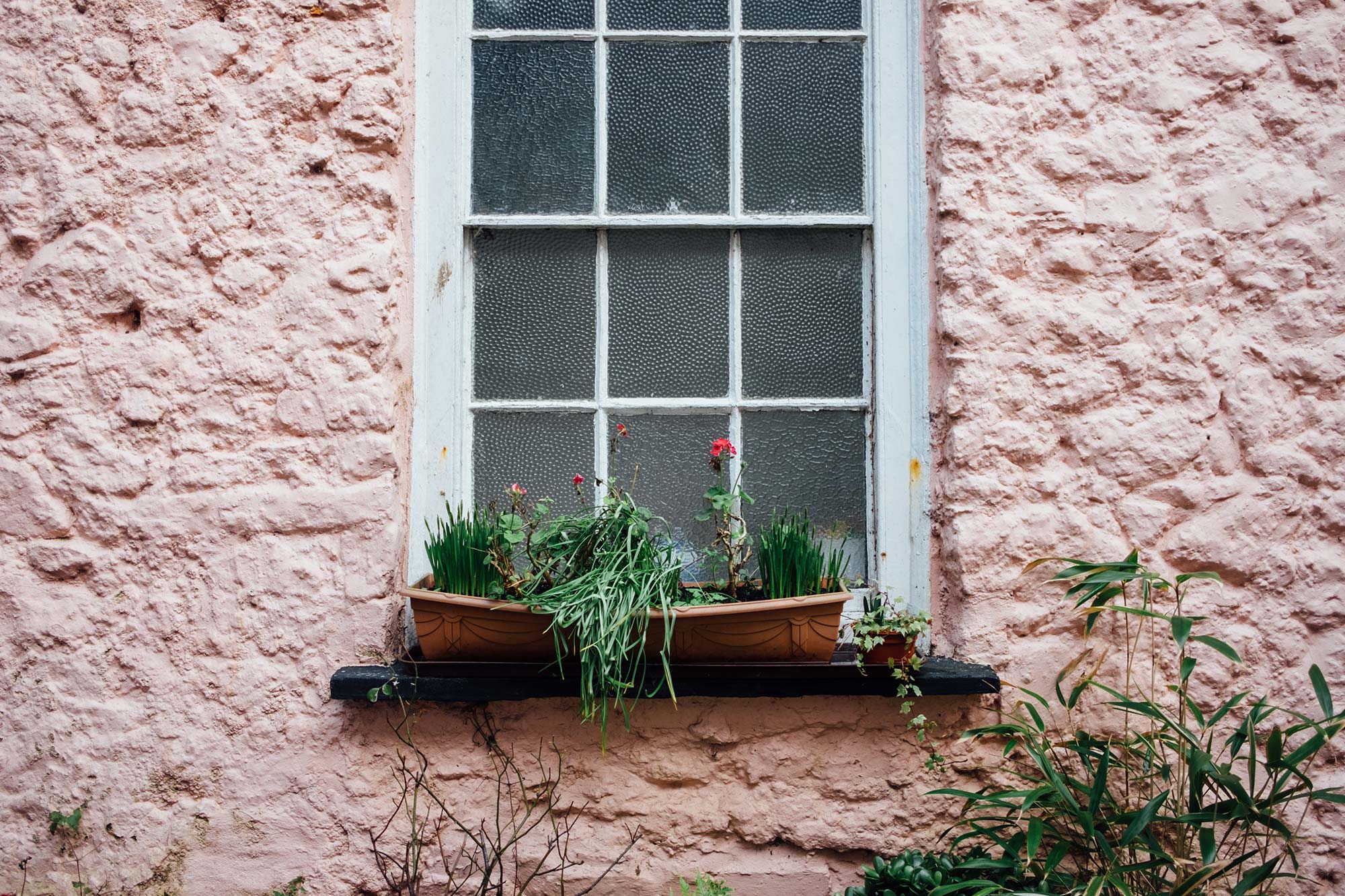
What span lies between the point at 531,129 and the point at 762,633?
1.38m

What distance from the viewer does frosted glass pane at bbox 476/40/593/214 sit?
95.3 inches

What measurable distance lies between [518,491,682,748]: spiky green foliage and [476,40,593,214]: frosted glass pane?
82 centimetres

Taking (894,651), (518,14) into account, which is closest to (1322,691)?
(894,651)

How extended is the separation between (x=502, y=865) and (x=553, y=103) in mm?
1841

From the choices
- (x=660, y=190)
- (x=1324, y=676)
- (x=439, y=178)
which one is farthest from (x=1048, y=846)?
(x=439, y=178)

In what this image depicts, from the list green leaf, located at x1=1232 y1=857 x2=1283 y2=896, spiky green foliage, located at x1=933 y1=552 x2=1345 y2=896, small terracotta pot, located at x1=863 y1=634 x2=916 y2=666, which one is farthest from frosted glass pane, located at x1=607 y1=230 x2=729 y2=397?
green leaf, located at x1=1232 y1=857 x2=1283 y2=896

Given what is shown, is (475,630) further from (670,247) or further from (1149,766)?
(1149,766)

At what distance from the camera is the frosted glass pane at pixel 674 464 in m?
2.37

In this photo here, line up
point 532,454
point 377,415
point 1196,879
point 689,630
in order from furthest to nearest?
point 532,454, point 377,415, point 689,630, point 1196,879

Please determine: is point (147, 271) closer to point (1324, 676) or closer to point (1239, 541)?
point (1239, 541)

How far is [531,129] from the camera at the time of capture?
2.43m

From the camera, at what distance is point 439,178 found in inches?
93.7

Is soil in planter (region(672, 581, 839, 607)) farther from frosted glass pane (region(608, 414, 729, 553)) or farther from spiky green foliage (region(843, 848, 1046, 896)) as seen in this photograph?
spiky green foliage (region(843, 848, 1046, 896))

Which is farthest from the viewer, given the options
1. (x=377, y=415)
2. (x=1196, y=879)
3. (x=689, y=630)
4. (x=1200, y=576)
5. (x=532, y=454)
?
(x=532, y=454)
